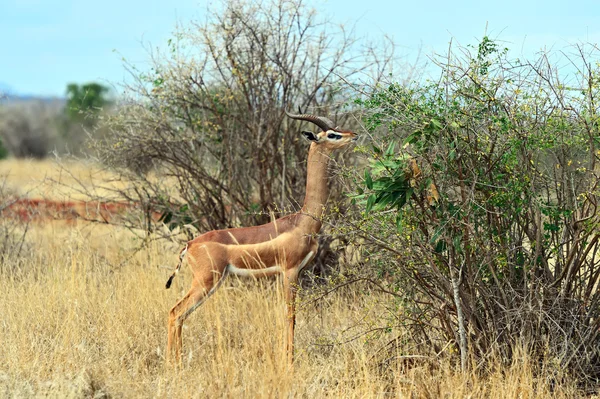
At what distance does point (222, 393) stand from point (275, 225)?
144 cm

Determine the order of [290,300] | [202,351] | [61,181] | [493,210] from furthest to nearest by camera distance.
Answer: [61,181]
[202,351]
[290,300]
[493,210]

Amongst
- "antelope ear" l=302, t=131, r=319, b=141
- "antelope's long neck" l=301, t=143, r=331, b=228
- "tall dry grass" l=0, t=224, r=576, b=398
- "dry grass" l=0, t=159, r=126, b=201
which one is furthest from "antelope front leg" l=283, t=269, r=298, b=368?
"dry grass" l=0, t=159, r=126, b=201

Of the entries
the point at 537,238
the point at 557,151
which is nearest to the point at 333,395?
the point at 537,238

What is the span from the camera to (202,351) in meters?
5.62

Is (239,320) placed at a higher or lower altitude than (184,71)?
lower

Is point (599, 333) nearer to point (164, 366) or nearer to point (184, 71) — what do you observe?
point (164, 366)

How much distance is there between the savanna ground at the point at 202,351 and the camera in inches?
182

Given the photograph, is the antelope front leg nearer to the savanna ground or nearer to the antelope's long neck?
the savanna ground

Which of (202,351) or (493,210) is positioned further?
(202,351)

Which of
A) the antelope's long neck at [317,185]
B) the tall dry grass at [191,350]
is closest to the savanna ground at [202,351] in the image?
the tall dry grass at [191,350]

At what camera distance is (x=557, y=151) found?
4816 mm

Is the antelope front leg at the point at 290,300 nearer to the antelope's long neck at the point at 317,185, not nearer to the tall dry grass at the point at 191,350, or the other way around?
the tall dry grass at the point at 191,350

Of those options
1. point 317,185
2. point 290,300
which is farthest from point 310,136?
point 290,300

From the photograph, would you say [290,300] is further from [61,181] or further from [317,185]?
[61,181]
